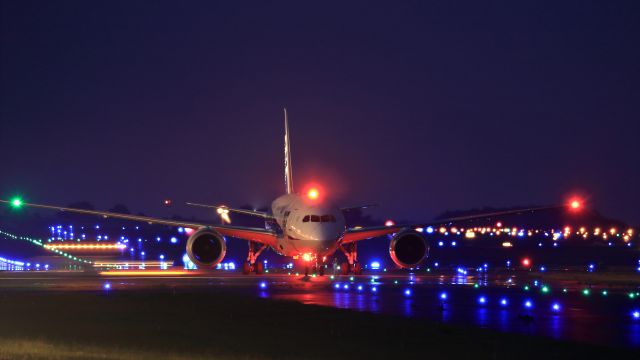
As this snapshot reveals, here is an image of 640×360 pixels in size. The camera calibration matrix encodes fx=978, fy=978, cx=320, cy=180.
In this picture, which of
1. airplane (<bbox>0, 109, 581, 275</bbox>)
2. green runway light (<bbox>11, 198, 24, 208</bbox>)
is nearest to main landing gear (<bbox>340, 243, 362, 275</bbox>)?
airplane (<bbox>0, 109, 581, 275</bbox>)

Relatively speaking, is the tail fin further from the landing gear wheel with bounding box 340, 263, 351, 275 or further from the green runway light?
the green runway light

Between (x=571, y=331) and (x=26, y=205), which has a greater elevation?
(x=26, y=205)

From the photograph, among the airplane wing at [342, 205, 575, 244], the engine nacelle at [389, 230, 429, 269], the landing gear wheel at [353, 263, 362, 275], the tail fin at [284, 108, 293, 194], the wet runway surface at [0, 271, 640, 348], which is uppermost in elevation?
the tail fin at [284, 108, 293, 194]

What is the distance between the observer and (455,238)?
111 m

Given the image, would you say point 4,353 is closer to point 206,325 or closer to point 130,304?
point 206,325

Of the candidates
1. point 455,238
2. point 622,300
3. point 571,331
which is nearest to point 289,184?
point 622,300

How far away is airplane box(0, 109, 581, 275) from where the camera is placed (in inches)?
1934

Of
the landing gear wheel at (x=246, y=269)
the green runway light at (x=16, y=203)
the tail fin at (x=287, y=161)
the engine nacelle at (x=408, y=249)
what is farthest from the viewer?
the tail fin at (x=287, y=161)

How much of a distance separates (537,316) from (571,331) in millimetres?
3945

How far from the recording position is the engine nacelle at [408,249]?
175 feet

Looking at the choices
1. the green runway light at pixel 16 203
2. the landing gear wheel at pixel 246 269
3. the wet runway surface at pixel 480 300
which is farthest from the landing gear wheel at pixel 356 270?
the green runway light at pixel 16 203

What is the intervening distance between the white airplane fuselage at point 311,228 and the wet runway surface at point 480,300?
2371 millimetres

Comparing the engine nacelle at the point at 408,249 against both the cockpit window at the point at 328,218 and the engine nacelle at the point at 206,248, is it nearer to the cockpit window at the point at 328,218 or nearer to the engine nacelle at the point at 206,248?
the cockpit window at the point at 328,218

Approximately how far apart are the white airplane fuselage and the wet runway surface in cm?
237
